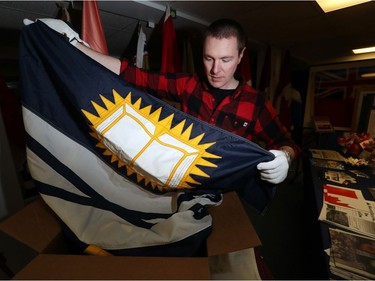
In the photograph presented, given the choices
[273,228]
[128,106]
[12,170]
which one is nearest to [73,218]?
[128,106]

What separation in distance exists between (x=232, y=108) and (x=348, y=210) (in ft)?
2.40

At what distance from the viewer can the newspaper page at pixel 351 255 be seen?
24.7 inches

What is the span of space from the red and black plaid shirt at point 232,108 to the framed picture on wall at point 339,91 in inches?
66.1

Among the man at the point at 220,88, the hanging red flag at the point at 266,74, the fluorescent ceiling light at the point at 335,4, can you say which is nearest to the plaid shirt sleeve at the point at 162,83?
the man at the point at 220,88

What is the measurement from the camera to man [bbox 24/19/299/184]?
875 mm

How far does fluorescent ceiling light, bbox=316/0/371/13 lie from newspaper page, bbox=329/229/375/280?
1.55 meters

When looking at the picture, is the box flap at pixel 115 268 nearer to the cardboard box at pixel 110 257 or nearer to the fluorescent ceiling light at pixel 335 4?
the cardboard box at pixel 110 257

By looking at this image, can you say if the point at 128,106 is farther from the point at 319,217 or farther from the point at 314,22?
the point at 314,22

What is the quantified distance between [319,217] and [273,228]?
3.08 feet

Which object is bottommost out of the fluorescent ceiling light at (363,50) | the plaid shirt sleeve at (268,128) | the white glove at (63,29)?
the plaid shirt sleeve at (268,128)

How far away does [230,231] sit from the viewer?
2.15 ft

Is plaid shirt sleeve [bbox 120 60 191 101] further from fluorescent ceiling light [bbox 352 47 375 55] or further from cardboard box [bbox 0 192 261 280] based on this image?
fluorescent ceiling light [bbox 352 47 375 55]

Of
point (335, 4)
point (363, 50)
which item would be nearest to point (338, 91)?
point (363, 50)

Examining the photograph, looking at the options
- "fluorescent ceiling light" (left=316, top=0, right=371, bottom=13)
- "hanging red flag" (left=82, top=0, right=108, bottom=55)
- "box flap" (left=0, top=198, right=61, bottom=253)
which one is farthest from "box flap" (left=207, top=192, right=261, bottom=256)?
"fluorescent ceiling light" (left=316, top=0, right=371, bottom=13)
